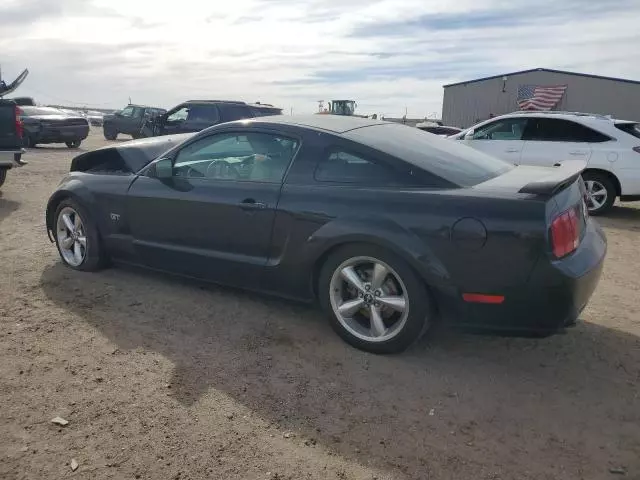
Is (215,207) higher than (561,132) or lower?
lower

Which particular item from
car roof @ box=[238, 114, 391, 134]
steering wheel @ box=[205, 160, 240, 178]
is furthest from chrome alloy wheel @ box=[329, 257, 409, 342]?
steering wheel @ box=[205, 160, 240, 178]

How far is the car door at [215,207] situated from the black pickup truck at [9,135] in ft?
16.0

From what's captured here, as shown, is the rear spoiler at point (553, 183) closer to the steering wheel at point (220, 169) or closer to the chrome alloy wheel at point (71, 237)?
the steering wheel at point (220, 169)

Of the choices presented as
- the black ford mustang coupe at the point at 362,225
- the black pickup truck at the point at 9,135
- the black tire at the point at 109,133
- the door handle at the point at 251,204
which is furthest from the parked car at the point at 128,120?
the door handle at the point at 251,204

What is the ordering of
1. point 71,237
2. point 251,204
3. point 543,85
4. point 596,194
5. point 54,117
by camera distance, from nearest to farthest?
point 251,204 < point 71,237 < point 596,194 < point 54,117 < point 543,85

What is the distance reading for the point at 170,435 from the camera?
8.39ft

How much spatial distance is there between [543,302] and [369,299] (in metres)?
0.99

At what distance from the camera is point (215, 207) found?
386 centimetres

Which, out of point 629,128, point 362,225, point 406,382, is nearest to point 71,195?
point 362,225

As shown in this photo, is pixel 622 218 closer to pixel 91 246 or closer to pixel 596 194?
pixel 596 194

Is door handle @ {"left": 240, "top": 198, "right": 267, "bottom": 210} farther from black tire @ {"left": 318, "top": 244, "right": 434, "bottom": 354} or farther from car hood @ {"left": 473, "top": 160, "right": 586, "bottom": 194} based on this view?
car hood @ {"left": 473, "top": 160, "right": 586, "bottom": 194}

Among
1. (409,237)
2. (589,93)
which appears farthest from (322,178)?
(589,93)

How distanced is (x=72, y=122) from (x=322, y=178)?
16.0m

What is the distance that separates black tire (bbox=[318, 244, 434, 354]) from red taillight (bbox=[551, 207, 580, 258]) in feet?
2.45
